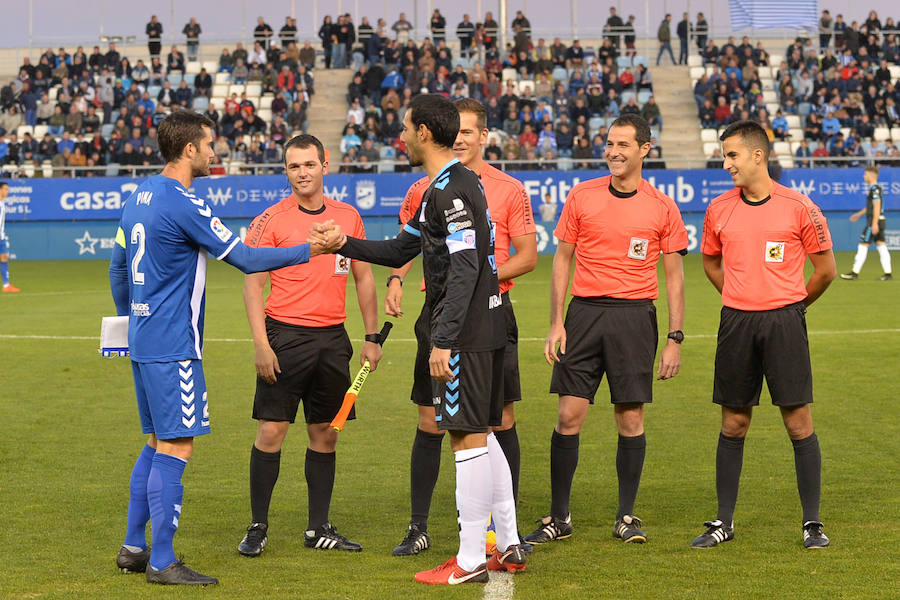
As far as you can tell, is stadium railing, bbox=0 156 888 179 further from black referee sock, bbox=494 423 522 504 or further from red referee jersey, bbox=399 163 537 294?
black referee sock, bbox=494 423 522 504

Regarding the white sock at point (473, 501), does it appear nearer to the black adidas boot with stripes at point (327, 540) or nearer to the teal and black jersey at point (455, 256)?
the teal and black jersey at point (455, 256)

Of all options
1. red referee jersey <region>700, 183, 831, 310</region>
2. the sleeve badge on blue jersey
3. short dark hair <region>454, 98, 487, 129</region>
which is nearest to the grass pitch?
red referee jersey <region>700, 183, 831, 310</region>

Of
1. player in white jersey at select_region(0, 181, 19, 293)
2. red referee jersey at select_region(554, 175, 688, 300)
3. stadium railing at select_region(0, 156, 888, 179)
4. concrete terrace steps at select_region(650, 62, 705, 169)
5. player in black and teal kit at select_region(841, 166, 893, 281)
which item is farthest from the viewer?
concrete terrace steps at select_region(650, 62, 705, 169)

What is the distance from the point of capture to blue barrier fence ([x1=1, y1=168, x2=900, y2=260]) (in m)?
31.6

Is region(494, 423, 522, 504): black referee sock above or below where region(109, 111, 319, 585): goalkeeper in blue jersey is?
below

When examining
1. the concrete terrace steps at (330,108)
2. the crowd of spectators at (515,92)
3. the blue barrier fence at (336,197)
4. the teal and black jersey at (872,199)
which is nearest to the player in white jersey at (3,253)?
the blue barrier fence at (336,197)

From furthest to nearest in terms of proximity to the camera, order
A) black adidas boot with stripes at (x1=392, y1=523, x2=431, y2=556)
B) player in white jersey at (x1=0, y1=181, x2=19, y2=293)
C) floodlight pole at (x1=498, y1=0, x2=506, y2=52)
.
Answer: floodlight pole at (x1=498, y1=0, x2=506, y2=52) < player in white jersey at (x1=0, y1=181, x2=19, y2=293) < black adidas boot with stripes at (x1=392, y1=523, x2=431, y2=556)

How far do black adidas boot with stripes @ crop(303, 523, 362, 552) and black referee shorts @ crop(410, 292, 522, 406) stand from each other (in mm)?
824

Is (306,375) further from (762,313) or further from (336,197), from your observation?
(336,197)

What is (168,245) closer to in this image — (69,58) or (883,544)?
(883,544)

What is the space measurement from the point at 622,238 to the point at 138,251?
2.63 meters

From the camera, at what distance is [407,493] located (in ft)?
24.5

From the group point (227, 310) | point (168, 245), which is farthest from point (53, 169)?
point (168, 245)

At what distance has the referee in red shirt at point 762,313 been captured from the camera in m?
6.20
